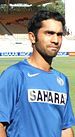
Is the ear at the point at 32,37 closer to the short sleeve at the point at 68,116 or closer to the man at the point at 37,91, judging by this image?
the man at the point at 37,91

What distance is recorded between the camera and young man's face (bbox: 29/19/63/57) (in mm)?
3439

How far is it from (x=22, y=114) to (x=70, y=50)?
40.1 metres

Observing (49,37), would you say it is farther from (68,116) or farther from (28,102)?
(68,116)

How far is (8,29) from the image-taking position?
203 feet

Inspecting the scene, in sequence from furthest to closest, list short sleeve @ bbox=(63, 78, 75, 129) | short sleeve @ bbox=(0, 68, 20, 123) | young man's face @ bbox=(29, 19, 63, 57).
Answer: short sleeve @ bbox=(63, 78, 75, 129) < young man's face @ bbox=(29, 19, 63, 57) < short sleeve @ bbox=(0, 68, 20, 123)

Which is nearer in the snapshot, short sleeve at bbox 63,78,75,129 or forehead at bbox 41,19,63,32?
forehead at bbox 41,19,63,32

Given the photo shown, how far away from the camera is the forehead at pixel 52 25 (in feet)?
11.3

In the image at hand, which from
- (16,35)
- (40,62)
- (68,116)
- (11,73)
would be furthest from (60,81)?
(16,35)

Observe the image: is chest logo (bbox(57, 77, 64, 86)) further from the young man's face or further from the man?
the young man's face

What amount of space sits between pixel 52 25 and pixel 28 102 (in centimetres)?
59

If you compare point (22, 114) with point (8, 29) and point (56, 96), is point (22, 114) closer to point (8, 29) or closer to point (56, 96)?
point (56, 96)

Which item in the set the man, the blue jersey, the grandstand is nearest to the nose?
the man

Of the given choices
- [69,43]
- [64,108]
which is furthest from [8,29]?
[64,108]

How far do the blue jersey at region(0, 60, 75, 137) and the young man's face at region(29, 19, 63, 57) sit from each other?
0.16 metres
